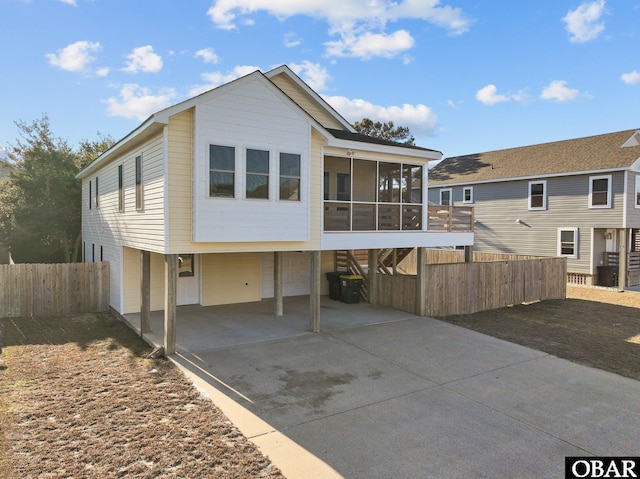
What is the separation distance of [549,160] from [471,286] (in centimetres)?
1371

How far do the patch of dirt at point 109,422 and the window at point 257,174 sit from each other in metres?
4.25

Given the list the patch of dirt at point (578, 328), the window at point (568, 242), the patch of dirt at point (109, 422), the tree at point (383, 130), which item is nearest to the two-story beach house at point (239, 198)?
the patch of dirt at point (109, 422)

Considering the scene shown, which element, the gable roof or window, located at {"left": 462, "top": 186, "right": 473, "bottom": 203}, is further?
window, located at {"left": 462, "top": 186, "right": 473, "bottom": 203}

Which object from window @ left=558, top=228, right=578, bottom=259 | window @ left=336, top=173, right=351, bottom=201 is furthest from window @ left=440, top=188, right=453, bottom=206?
window @ left=336, top=173, right=351, bottom=201

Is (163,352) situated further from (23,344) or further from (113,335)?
(23,344)

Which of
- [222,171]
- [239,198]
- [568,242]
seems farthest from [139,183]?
[568,242]

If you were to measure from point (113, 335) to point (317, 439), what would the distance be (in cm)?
736

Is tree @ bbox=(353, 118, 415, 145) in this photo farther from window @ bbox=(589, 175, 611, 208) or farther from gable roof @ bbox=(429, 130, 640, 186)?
window @ bbox=(589, 175, 611, 208)

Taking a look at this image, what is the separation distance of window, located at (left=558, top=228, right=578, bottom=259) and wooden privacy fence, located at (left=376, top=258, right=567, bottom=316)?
6.35 m

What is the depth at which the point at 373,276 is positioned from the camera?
1478cm

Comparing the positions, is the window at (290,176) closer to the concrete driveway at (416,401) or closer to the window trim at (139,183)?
the window trim at (139,183)

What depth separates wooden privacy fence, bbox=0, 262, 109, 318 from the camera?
469 inches

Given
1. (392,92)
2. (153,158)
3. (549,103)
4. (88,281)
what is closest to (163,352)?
(153,158)

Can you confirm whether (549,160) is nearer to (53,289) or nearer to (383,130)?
(383,130)
